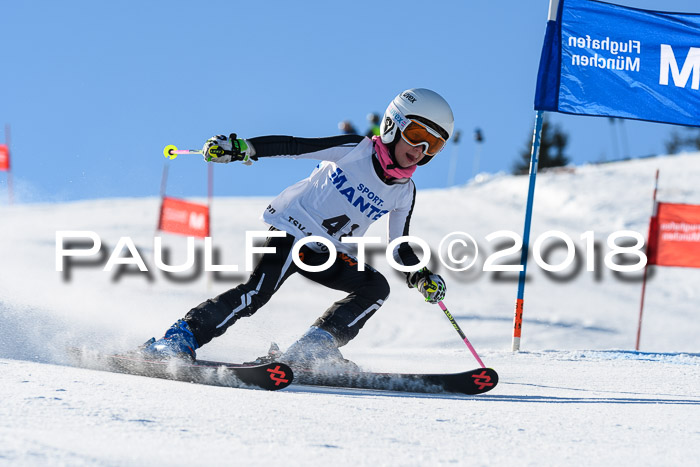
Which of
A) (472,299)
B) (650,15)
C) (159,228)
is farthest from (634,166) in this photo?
(650,15)

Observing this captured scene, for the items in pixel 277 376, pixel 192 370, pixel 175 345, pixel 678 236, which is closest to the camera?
pixel 277 376

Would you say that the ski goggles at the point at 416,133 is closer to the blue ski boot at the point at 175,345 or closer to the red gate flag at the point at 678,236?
the blue ski boot at the point at 175,345

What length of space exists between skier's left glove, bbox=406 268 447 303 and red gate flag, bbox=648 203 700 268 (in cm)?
726

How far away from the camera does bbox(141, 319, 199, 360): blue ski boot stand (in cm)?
356

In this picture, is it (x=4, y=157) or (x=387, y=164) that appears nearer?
(x=387, y=164)

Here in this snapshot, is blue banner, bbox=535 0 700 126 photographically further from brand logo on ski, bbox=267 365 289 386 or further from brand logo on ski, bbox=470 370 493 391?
brand logo on ski, bbox=267 365 289 386

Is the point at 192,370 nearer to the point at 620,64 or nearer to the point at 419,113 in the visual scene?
the point at 419,113

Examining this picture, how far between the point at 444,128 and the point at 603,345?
848cm

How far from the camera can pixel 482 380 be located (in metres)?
3.49

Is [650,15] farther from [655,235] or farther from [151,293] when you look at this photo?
[151,293]

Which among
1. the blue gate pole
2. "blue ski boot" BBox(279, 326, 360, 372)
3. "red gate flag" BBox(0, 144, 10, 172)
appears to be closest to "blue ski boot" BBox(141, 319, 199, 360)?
"blue ski boot" BBox(279, 326, 360, 372)

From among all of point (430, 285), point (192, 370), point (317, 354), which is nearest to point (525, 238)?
point (430, 285)

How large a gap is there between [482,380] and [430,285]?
70 centimetres

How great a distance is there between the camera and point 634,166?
2867cm
